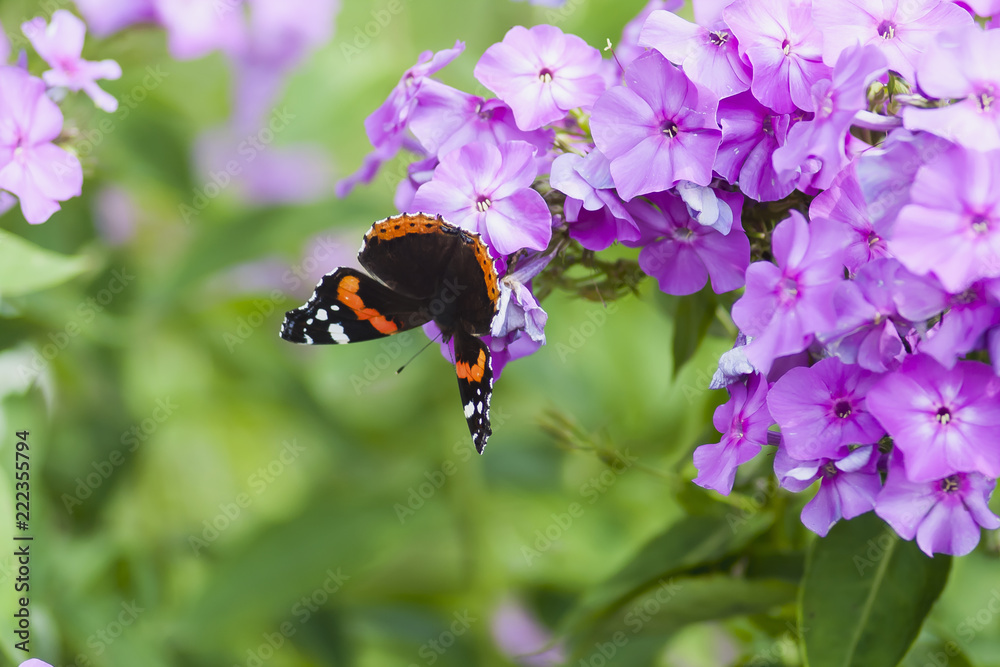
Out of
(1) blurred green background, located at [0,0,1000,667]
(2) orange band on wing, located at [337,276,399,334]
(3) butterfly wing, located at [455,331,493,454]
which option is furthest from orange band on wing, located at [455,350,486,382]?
(1) blurred green background, located at [0,0,1000,667]

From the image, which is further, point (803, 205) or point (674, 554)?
point (674, 554)

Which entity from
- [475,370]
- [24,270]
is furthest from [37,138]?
[475,370]

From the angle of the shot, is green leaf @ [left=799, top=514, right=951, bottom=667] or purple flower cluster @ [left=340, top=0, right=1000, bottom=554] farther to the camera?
green leaf @ [left=799, top=514, right=951, bottom=667]

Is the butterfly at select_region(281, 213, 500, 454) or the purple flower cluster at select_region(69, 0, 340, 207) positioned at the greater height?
the butterfly at select_region(281, 213, 500, 454)

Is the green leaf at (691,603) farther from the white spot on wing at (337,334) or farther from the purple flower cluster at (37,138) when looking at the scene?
the purple flower cluster at (37,138)

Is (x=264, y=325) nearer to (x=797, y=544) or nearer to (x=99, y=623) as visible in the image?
(x=99, y=623)

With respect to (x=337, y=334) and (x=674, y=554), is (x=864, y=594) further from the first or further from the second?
(x=337, y=334)

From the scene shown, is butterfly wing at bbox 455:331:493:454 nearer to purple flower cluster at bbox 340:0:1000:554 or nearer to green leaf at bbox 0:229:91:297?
purple flower cluster at bbox 340:0:1000:554
